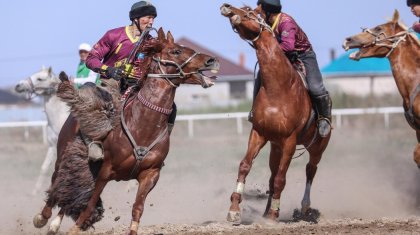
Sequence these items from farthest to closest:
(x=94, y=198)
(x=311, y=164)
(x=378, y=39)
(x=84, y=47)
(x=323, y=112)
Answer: (x=84, y=47) → (x=311, y=164) → (x=378, y=39) → (x=323, y=112) → (x=94, y=198)

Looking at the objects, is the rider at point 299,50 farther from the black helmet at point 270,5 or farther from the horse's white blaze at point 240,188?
the horse's white blaze at point 240,188

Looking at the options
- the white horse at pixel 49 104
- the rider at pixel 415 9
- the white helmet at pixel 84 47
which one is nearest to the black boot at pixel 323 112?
the rider at pixel 415 9

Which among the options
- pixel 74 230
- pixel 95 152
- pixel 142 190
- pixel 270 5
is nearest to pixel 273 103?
pixel 270 5

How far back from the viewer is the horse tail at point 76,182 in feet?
26.8

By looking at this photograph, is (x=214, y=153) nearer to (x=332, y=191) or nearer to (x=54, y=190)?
(x=332, y=191)

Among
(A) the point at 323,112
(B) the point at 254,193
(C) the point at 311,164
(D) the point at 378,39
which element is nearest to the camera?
(A) the point at 323,112

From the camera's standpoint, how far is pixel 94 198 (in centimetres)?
814

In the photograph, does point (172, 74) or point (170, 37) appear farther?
point (170, 37)

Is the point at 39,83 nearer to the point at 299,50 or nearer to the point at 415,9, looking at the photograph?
the point at 299,50

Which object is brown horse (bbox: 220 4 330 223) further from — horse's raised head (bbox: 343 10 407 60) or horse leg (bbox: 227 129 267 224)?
horse's raised head (bbox: 343 10 407 60)

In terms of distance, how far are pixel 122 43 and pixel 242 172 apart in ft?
5.96

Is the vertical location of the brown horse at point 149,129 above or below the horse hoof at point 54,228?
above

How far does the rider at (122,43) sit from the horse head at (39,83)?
5641 millimetres

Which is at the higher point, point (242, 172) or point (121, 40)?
point (121, 40)
